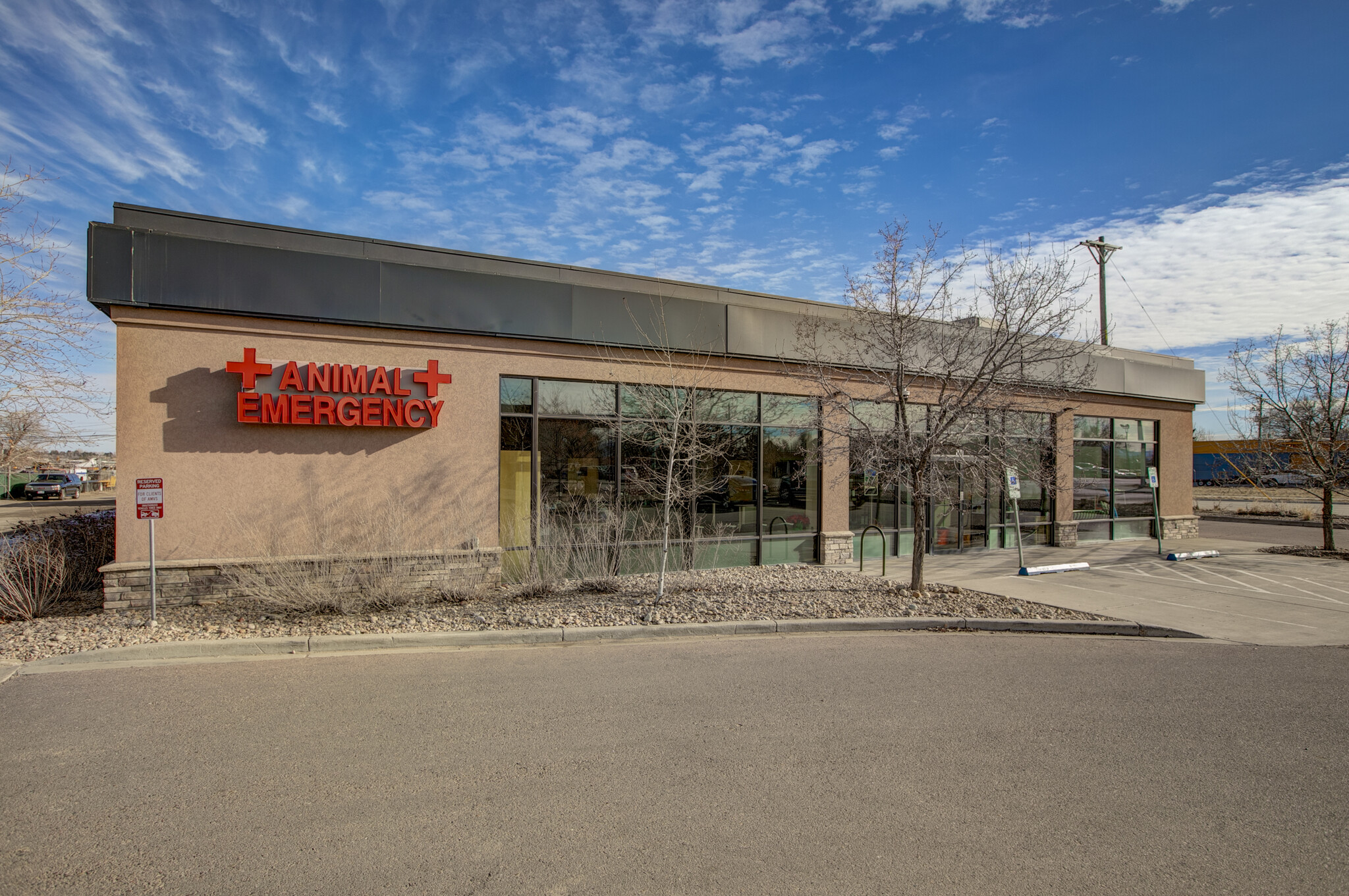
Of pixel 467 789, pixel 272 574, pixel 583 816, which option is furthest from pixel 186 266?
pixel 583 816

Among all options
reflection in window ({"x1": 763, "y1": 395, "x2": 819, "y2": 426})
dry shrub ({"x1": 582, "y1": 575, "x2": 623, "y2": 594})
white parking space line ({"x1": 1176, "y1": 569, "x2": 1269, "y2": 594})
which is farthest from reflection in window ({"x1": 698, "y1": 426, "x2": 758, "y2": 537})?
white parking space line ({"x1": 1176, "y1": 569, "x2": 1269, "y2": 594})

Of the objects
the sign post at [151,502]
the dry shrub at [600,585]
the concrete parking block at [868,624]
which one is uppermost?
the sign post at [151,502]

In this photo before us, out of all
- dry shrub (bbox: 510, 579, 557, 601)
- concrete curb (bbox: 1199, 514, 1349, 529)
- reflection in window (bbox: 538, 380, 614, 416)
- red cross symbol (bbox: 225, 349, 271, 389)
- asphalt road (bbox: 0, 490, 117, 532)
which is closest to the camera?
red cross symbol (bbox: 225, 349, 271, 389)

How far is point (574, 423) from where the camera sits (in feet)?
38.5

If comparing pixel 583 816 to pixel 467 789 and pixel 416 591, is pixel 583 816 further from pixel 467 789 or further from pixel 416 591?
pixel 416 591

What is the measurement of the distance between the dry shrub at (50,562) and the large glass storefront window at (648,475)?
5668 millimetres

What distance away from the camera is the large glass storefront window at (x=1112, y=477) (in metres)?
18.3

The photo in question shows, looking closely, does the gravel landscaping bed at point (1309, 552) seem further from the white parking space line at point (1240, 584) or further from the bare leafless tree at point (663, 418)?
the bare leafless tree at point (663, 418)

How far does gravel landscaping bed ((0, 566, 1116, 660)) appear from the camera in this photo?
25.7ft

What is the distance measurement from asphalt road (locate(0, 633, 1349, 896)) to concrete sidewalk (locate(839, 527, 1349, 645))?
2.49 m

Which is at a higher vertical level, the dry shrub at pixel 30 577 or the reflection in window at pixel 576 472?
the reflection in window at pixel 576 472

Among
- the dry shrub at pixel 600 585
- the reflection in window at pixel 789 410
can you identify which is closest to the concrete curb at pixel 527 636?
the dry shrub at pixel 600 585

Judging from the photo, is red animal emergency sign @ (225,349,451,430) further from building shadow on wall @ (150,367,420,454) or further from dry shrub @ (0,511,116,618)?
dry shrub @ (0,511,116,618)

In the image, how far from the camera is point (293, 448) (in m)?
10.0
